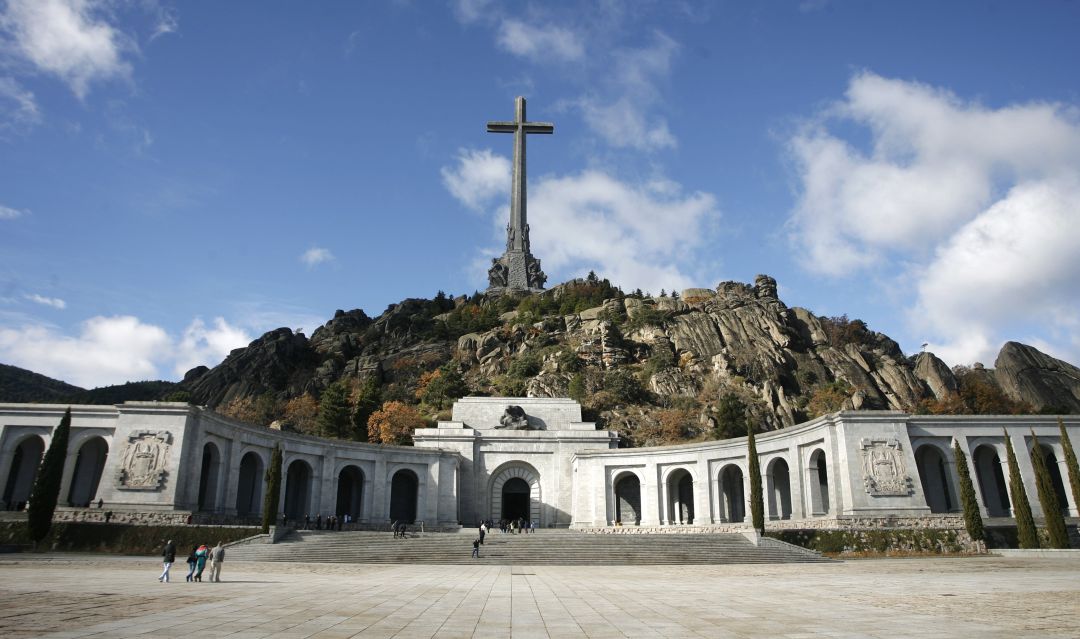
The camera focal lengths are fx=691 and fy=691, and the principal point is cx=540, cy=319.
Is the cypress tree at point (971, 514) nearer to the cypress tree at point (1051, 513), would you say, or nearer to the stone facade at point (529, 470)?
the stone facade at point (529, 470)

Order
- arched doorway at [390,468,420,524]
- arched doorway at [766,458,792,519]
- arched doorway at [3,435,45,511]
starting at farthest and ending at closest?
arched doorway at [390,468,420,524] < arched doorway at [766,458,792,519] < arched doorway at [3,435,45,511]

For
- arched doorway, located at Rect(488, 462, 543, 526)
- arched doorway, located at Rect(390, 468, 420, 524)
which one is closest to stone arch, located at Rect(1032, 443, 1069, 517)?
arched doorway, located at Rect(488, 462, 543, 526)

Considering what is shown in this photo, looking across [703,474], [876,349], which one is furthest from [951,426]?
[876,349]

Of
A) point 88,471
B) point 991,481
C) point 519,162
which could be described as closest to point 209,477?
point 88,471

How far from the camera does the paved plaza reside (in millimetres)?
9453

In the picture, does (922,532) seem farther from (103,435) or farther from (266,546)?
(103,435)

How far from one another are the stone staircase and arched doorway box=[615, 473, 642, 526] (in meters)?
13.5

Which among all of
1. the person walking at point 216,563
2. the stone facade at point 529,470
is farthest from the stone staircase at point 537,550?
the person walking at point 216,563

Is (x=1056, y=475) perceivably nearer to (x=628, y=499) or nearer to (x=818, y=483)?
(x=818, y=483)

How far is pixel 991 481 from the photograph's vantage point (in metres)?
37.2

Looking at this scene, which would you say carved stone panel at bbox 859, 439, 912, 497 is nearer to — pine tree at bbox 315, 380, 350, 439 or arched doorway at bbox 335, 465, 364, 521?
arched doorway at bbox 335, 465, 364, 521

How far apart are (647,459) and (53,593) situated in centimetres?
3401

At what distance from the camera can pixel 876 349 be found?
3189 inches

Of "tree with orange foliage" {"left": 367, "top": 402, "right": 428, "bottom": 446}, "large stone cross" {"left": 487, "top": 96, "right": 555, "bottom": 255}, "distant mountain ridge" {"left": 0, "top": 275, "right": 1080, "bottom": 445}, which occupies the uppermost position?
"large stone cross" {"left": 487, "top": 96, "right": 555, "bottom": 255}
